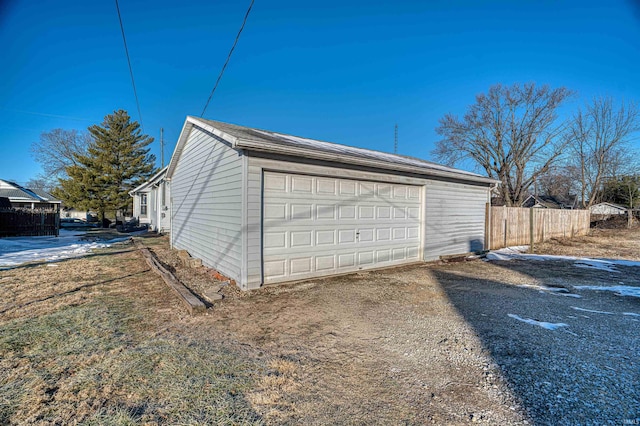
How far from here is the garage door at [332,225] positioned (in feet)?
18.8

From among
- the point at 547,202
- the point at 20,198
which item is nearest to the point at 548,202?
the point at 547,202

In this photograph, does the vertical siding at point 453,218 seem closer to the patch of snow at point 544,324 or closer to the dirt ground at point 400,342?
Result: the dirt ground at point 400,342

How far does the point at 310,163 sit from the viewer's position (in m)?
6.07

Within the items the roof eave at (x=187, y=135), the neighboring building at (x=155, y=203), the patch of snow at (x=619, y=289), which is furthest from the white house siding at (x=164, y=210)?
the patch of snow at (x=619, y=289)

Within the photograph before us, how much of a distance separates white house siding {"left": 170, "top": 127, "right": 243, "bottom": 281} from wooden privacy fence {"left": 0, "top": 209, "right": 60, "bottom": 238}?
9.65m

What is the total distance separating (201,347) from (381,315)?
2.44 metres

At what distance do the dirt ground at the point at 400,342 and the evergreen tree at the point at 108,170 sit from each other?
2000cm

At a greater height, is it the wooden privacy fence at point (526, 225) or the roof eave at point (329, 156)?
the roof eave at point (329, 156)

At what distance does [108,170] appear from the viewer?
2352 cm

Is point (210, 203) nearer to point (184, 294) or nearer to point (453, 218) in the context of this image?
point (184, 294)

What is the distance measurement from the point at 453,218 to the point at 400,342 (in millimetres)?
7171

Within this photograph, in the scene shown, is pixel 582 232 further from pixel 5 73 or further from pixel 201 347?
pixel 5 73

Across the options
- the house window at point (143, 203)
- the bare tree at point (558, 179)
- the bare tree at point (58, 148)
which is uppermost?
the bare tree at point (58, 148)

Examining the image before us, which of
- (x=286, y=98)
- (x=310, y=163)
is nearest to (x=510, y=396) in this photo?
(x=310, y=163)
